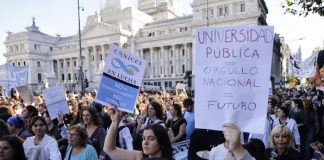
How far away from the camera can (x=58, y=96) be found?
20.0 feet

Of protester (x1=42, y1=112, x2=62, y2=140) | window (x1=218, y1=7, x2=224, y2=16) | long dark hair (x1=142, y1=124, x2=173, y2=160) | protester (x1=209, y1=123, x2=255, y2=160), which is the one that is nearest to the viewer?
protester (x1=209, y1=123, x2=255, y2=160)

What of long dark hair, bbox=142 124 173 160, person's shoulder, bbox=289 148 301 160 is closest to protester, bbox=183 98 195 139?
person's shoulder, bbox=289 148 301 160

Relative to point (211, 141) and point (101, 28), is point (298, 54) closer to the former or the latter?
point (211, 141)

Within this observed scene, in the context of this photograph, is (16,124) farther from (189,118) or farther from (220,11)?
(220,11)

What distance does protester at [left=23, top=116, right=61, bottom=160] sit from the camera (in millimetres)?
3885

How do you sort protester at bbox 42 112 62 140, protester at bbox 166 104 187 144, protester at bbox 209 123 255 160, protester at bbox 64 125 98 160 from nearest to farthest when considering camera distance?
1. protester at bbox 209 123 255 160
2. protester at bbox 64 125 98 160
3. protester at bbox 166 104 187 144
4. protester at bbox 42 112 62 140

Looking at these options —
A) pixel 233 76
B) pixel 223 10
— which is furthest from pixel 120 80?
pixel 223 10

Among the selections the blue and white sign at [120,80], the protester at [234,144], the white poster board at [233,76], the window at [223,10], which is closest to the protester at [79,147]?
the blue and white sign at [120,80]

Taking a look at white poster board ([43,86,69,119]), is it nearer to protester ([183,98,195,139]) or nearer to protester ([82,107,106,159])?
protester ([82,107,106,159])

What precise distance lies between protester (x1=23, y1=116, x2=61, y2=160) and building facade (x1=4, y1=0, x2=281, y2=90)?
44.7 metres

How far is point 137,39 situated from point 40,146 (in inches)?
2518

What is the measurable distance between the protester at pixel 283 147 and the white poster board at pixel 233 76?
1.37m

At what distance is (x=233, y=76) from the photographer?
2.66 metres

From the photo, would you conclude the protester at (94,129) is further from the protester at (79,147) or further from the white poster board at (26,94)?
the white poster board at (26,94)
